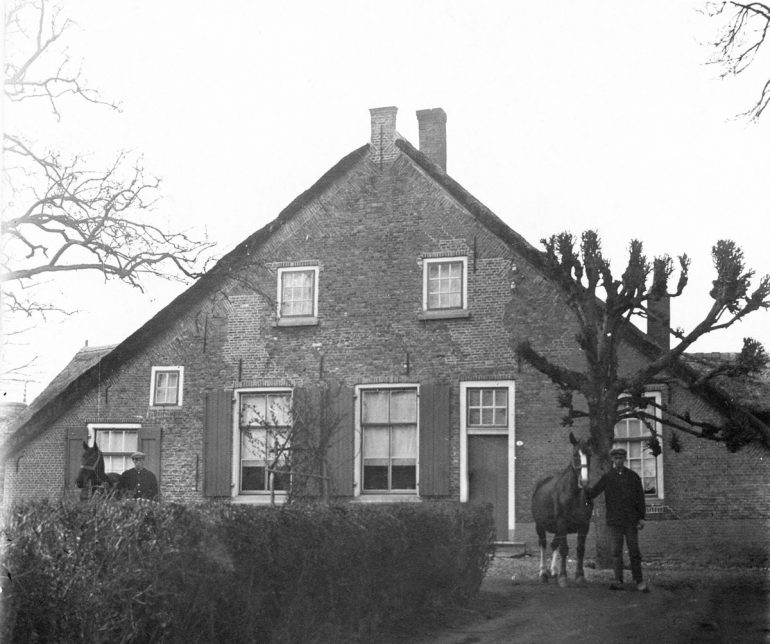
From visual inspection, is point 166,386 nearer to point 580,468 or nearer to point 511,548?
point 511,548

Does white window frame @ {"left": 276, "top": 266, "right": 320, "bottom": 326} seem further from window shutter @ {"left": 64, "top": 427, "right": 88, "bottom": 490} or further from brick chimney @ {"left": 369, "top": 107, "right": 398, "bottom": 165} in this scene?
window shutter @ {"left": 64, "top": 427, "right": 88, "bottom": 490}

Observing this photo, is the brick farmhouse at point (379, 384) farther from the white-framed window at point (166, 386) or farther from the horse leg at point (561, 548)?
the horse leg at point (561, 548)

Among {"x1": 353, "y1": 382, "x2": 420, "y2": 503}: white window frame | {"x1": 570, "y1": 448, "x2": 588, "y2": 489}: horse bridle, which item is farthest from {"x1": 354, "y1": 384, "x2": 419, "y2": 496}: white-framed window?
{"x1": 570, "y1": 448, "x2": 588, "y2": 489}: horse bridle

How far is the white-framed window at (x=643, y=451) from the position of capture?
18.1 meters

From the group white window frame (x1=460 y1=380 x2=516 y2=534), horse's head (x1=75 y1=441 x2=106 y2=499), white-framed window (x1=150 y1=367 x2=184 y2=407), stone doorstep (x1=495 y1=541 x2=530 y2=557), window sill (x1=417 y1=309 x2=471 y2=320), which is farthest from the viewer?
white-framed window (x1=150 y1=367 x2=184 y2=407)

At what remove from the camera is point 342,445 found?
1972cm

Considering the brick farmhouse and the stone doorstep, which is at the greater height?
the brick farmhouse

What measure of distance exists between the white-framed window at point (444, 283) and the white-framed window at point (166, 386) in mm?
4945

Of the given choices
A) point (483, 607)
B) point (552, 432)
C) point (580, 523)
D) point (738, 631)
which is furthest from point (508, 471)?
point (738, 631)

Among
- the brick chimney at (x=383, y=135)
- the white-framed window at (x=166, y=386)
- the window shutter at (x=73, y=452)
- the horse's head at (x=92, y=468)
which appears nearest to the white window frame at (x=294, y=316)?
the white-framed window at (x=166, y=386)

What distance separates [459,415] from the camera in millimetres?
19125

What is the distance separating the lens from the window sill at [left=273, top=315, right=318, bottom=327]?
20.4 meters

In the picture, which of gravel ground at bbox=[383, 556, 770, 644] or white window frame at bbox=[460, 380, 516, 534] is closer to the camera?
gravel ground at bbox=[383, 556, 770, 644]

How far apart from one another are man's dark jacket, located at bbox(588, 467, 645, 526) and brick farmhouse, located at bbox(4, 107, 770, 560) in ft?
16.6
